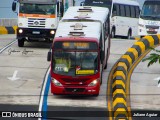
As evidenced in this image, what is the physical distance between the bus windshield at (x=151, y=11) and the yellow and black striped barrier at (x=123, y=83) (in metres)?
6.80

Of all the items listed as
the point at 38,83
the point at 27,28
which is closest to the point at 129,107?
the point at 38,83

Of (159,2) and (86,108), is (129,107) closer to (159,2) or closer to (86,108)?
(86,108)

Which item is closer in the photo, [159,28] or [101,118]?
[101,118]

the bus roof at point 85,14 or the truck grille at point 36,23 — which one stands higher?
the bus roof at point 85,14

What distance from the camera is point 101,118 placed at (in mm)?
20281

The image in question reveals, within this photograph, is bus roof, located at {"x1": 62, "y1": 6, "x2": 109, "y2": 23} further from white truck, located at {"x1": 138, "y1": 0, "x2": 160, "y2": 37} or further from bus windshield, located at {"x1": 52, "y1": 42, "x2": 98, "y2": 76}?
white truck, located at {"x1": 138, "y1": 0, "x2": 160, "y2": 37}

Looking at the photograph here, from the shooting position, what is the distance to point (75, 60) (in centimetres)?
2352

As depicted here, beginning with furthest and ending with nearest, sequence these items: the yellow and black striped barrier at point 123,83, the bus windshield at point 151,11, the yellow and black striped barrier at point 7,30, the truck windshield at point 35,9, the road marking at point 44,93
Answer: the yellow and black striped barrier at point 7,30, the bus windshield at point 151,11, the truck windshield at point 35,9, the road marking at point 44,93, the yellow and black striped barrier at point 123,83

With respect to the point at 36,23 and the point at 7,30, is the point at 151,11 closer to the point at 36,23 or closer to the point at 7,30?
the point at 36,23

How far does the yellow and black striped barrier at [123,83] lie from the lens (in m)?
20.8

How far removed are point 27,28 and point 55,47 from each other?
37.8ft

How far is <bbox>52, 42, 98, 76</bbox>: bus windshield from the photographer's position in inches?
920

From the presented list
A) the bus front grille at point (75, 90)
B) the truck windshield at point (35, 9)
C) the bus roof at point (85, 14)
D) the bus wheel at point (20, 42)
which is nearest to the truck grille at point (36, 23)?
the truck windshield at point (35, 9)

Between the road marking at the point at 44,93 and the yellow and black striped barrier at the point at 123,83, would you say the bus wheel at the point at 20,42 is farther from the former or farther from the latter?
the yellow and black striped barrier at the point at 123,83
